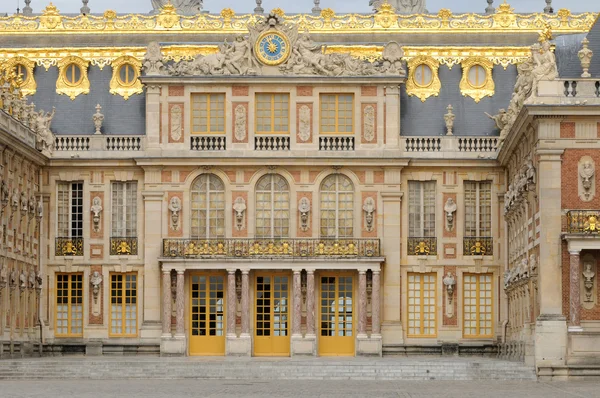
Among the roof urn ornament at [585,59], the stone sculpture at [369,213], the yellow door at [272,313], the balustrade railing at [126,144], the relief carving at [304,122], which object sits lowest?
the yellow door at [272,313]

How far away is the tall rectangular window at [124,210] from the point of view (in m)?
58.8

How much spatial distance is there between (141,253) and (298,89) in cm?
807

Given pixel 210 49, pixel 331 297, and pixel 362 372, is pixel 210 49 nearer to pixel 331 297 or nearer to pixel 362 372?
A: pixel 331 297

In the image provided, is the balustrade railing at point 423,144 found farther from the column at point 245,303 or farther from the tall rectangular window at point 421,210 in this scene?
the column at point 245,303

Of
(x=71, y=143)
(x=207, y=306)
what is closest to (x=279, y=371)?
(x=207, y=306)

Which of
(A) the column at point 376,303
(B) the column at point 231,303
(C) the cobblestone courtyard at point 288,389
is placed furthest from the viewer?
(A) the column at point 376,303

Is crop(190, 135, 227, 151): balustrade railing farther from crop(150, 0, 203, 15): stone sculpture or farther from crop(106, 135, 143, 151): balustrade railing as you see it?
crop(150, 0, 203, 15): stone sculpture

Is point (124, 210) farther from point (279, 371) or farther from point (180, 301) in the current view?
point (279, 371)

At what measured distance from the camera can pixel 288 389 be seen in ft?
133

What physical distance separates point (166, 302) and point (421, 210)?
31.6 feet

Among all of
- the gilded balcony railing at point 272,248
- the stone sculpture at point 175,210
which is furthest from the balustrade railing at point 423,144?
the stone sculpture at point 175,210

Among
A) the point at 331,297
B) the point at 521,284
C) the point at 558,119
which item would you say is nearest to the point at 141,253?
the point at 331,297

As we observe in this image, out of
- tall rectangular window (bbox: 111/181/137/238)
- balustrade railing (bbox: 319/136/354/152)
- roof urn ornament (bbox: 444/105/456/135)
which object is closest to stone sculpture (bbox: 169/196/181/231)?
tall rectangular window (bbox: 111/181/137/238)

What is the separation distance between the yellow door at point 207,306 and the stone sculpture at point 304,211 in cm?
335
